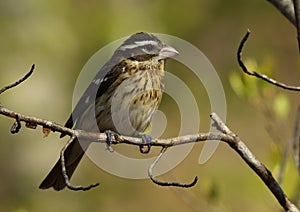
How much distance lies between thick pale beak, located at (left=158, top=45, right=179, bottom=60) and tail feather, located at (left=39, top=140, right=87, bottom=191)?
1.86 feet

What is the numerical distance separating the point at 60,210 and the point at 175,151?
9.22 feet

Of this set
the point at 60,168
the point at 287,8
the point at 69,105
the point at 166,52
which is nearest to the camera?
the point at 287,8

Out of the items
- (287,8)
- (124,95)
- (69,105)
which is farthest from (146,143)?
(69,105)

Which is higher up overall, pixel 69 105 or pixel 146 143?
pixel 146 143

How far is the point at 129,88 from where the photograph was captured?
352 centimetres

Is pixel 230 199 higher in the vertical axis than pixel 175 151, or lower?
lower

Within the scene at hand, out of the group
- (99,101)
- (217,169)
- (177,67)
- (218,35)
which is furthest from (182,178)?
(99,101)

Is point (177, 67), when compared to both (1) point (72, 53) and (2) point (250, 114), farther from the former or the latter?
(1) point (72, 53)

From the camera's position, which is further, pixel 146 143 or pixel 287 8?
pixel 287 8

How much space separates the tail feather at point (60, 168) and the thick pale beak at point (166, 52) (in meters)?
0.57

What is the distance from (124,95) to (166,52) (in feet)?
0.96

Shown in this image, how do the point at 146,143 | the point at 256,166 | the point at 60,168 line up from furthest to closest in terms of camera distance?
the point at 60,168
the point at 256,166
the point at 146,143

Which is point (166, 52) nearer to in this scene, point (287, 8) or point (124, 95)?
point (124, 95)

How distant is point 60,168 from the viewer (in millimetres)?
3473
